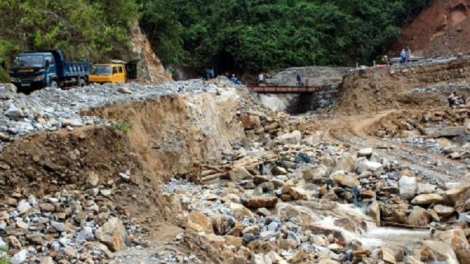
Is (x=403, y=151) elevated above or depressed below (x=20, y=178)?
below

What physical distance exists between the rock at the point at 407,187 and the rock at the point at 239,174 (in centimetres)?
464

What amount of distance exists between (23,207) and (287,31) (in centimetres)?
4228

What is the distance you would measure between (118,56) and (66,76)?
11.3 m

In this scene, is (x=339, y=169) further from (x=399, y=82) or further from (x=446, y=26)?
(x=446, y=26)

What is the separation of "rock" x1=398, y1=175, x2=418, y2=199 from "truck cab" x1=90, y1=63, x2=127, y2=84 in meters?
13.2

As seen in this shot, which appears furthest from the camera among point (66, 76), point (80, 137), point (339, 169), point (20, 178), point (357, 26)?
point (357, 26)

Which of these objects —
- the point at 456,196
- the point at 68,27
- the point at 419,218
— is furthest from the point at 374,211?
the point at 68,27

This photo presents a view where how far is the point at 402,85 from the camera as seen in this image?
1346 inches

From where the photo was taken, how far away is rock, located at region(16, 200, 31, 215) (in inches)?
339

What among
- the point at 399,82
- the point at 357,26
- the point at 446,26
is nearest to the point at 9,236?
the point at 399,82

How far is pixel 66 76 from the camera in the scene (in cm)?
2147

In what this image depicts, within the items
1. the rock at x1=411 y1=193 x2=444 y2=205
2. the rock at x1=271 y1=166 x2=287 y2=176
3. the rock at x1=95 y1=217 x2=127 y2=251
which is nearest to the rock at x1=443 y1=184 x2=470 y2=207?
the rock at x1=411 y1=193 x2=444 y2=205

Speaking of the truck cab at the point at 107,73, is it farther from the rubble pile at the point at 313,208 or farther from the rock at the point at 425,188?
the rock at the point at 425,188

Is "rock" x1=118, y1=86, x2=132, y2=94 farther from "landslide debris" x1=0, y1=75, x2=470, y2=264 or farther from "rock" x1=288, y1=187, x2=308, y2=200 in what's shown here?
"rock" x1=288, y1=187, x2=308, y2=200
